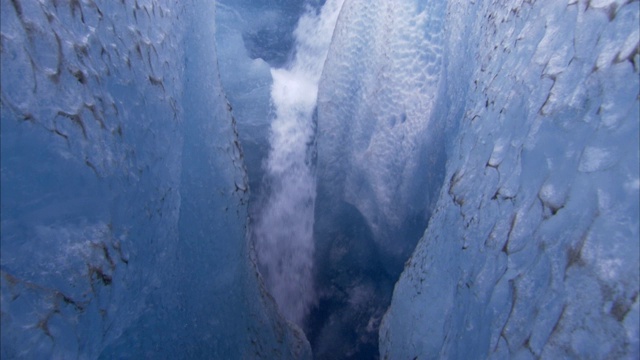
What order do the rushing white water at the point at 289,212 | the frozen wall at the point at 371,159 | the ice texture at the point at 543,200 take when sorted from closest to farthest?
the ice texture at the point at 543,200 → the frozen wall at the point at 371,159 → the rushing white water at the point at 289,212

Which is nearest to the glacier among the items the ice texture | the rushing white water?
the ice texture

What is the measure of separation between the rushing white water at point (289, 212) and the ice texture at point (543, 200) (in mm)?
667

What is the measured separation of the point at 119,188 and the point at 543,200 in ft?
1.62

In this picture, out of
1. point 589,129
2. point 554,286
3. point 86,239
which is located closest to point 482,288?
point 554,286

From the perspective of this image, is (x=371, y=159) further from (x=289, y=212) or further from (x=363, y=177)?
(x=289, y=212)

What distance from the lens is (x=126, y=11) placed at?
26.4 inches

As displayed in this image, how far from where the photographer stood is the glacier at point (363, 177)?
487 millimetres

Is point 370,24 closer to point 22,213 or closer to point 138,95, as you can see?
point 138,95

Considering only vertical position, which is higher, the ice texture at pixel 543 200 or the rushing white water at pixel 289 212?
the ice texture at pixel 543 200

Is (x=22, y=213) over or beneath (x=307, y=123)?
over

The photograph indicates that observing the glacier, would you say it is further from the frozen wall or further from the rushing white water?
the rushing white water

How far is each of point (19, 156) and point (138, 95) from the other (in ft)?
0.73

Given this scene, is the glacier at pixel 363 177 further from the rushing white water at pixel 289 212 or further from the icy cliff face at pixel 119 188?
Result: the rushing white water at pixel 289 212

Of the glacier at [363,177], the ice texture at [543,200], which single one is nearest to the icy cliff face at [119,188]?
the glacier at [363,177]
